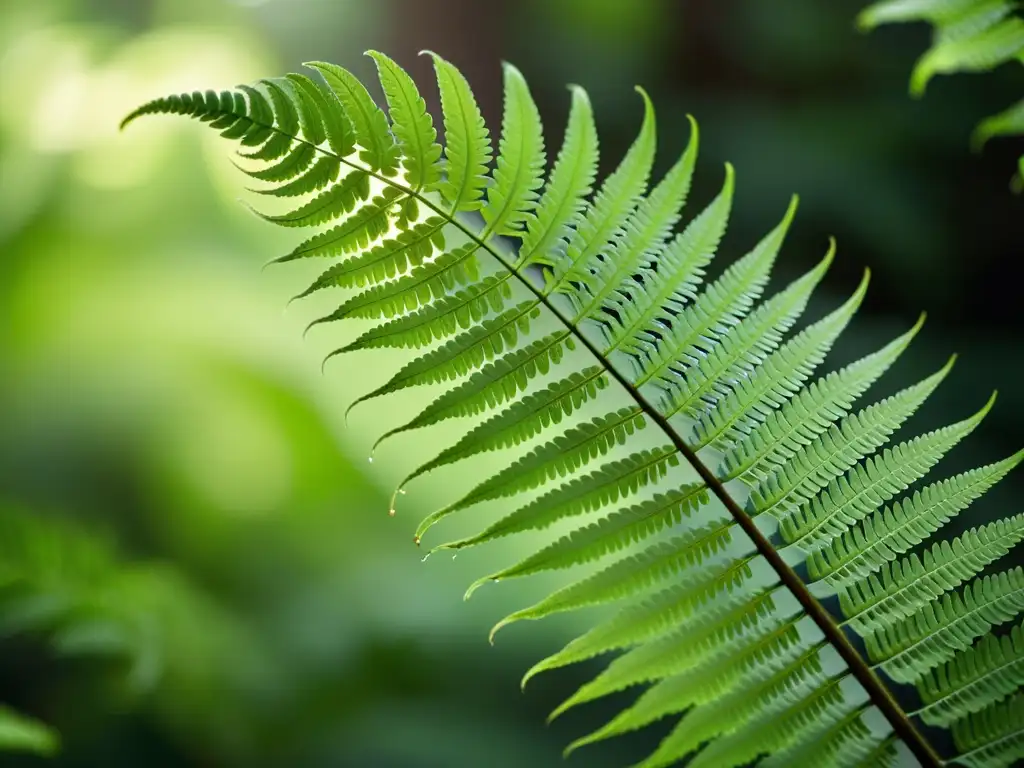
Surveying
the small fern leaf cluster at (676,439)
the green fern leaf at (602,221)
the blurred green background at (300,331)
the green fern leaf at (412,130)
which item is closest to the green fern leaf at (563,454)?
the small fern leaf cluster at (676,439)

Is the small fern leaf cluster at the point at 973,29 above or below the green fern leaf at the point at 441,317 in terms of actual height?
above

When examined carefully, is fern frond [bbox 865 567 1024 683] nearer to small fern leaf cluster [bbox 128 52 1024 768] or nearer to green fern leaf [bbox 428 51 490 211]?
small fern leaf cluster [bbox 128 52 1024 768]

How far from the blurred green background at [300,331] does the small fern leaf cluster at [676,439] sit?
3.34ft

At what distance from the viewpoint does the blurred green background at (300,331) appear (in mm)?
1591

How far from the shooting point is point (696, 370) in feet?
1.94

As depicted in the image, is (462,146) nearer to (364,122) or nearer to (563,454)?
(364,122)

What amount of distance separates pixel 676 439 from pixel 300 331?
161 cm

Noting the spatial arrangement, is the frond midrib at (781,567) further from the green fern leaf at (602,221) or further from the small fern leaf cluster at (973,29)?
the small fern leaf cluster at (973,29)

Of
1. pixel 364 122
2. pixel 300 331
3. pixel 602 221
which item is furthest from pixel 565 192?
pixel 300 331

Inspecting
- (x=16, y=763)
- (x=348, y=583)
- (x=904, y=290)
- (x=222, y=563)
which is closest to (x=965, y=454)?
(x=904, y=290)

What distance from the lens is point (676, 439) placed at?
22.2 inches

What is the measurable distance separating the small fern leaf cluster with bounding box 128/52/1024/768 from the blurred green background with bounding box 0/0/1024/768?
1.02 m

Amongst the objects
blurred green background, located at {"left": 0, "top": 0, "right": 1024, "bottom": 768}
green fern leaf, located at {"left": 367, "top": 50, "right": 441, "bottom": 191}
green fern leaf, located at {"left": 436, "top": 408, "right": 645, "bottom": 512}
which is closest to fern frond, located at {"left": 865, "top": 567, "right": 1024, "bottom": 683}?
green fern leaf, located at {"left": 436, "top": 408, "right": 645, "bottom": 512}

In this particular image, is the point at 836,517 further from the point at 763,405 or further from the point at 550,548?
the point at 550,548
